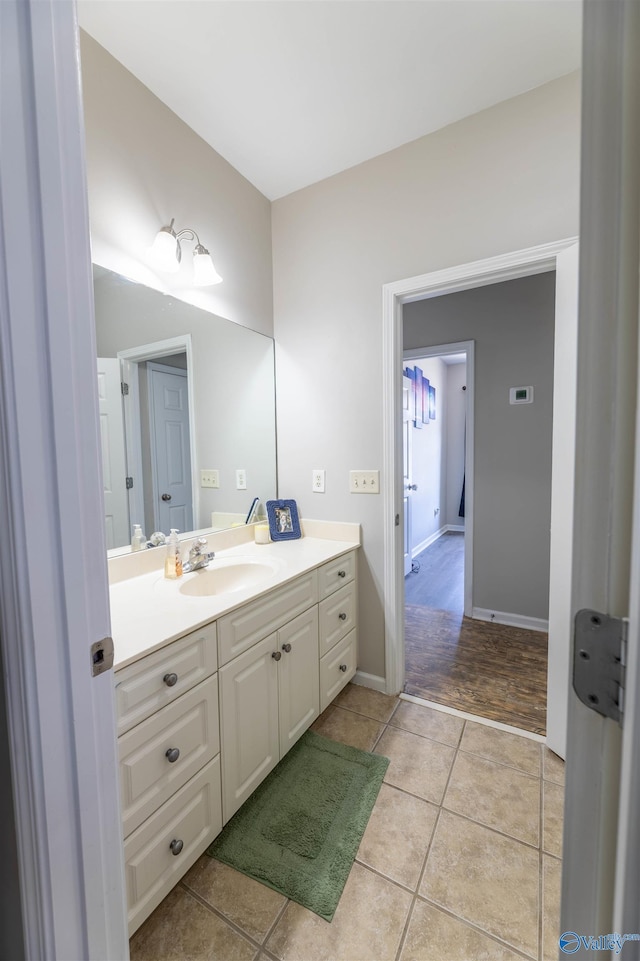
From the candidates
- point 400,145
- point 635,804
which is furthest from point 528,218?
point 635,804

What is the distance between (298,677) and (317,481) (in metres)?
0.97

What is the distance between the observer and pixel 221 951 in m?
0.97

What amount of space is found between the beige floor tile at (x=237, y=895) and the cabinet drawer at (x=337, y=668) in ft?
2.13

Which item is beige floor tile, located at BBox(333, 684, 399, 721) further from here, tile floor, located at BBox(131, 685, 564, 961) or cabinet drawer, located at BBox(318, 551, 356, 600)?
cabinet drawer, located at BBox(318, 551, 356, 600)

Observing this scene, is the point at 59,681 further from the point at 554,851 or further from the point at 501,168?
the point at 501,168

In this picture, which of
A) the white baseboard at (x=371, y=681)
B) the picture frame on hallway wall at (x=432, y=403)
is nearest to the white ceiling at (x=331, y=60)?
the white baseboard at (x=371, y=681)

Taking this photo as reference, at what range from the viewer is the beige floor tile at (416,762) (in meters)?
1.44

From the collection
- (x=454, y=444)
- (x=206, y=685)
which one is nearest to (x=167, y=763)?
(x=206, y=685)

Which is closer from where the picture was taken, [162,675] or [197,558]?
[162,675]

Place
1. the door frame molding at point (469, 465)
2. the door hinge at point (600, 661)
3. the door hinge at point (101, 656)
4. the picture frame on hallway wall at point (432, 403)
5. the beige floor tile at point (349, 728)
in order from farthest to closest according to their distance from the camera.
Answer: the picture frame on hallway wall at point (432, 403)
the door frame molding at point (469, 465)
the beige floor tile at point (349, 728)
the door hinge at point (101, 656)
the door hinge at point (600, 661)

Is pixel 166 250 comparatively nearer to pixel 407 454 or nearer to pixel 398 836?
pixel 398 836

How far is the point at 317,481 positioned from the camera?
2107mm

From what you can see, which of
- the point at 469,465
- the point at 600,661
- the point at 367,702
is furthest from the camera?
the point at 469,465

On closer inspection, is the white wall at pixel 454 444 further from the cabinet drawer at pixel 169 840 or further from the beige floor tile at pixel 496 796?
the cabinet drawer at pixel 169 840
